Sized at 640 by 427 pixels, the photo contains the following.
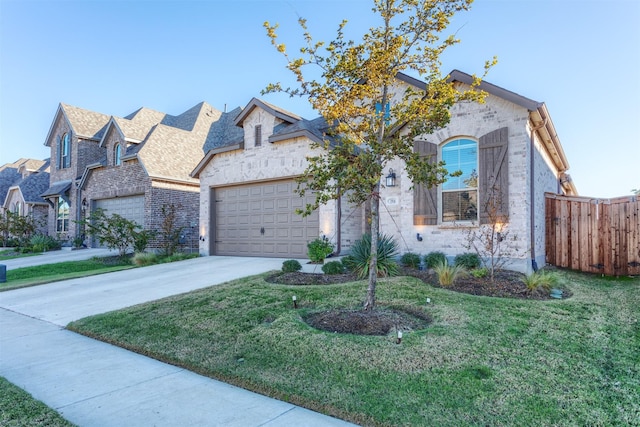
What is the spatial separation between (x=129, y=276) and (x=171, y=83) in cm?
1077

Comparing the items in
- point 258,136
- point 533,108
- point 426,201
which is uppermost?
point 258,136

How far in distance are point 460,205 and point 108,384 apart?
851cm

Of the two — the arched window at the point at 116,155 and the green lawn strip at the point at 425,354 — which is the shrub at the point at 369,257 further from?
the arched window at the point at 116,155

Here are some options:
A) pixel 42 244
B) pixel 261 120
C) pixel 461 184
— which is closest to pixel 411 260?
pixel 461 184

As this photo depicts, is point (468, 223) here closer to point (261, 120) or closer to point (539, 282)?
point (539, 282)

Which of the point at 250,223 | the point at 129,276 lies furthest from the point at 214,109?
the point at 129,276

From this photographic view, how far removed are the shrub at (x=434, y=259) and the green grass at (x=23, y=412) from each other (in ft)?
25.8

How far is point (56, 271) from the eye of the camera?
13.0 meters

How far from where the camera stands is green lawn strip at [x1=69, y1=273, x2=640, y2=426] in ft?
10.00

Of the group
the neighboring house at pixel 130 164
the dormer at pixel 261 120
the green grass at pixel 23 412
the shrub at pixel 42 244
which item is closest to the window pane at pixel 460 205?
the dormer at pixel 261 120

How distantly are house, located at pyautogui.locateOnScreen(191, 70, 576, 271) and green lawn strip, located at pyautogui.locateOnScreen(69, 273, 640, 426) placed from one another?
288 cm

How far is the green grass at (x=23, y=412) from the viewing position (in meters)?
2.92

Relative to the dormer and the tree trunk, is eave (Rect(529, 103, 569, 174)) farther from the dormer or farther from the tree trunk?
the dormer

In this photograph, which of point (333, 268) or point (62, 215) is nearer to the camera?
point (333, 268)
